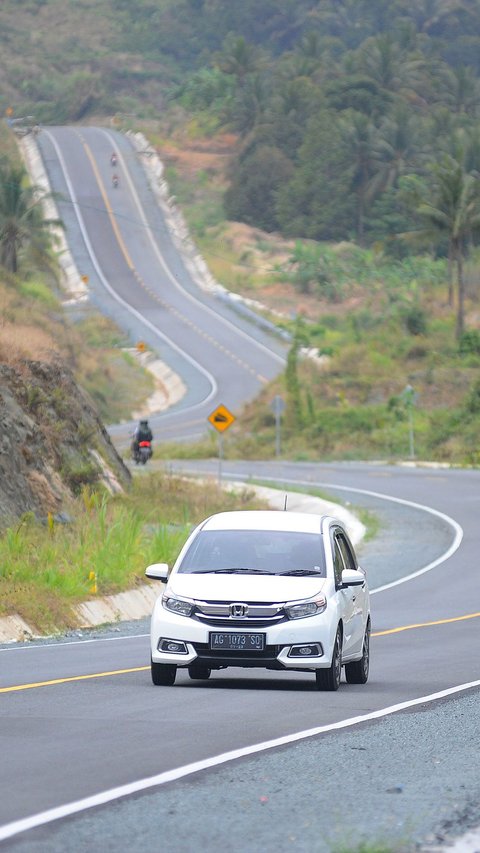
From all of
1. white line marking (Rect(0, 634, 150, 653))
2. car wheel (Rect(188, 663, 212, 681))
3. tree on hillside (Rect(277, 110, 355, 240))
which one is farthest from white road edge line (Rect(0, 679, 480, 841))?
tree on hillside (Rect(277, 110, 355, 240))

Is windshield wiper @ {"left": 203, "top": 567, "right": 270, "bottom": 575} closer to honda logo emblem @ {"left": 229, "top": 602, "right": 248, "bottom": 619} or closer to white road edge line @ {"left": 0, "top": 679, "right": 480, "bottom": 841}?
honda logo emblem @ {"left": 229, "top": 602, "right": 248, "bottom": 619}

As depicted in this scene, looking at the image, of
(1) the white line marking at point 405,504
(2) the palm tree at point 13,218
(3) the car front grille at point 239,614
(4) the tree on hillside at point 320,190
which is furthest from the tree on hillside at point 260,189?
(3) the car front grille at point 239,614

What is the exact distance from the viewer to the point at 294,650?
12.8 metres

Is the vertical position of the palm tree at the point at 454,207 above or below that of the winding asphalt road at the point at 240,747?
below

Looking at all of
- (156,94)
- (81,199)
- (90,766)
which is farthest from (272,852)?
(156,94)

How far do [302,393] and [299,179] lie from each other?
59764 mm

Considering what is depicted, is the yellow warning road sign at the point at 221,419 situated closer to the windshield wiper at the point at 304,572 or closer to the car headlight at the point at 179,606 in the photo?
the windshield wiper at the point at 304,572

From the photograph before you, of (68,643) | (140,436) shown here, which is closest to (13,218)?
(140,436)

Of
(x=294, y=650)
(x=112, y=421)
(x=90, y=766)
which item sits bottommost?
(x=112, y=421)

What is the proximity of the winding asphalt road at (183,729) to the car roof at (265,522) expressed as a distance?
1.40 m

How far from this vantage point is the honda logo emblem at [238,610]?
1273 centimetres

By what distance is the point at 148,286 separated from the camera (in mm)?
112062

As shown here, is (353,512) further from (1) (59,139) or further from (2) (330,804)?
(1) (59,139)

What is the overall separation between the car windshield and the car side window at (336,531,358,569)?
2.61 ft
